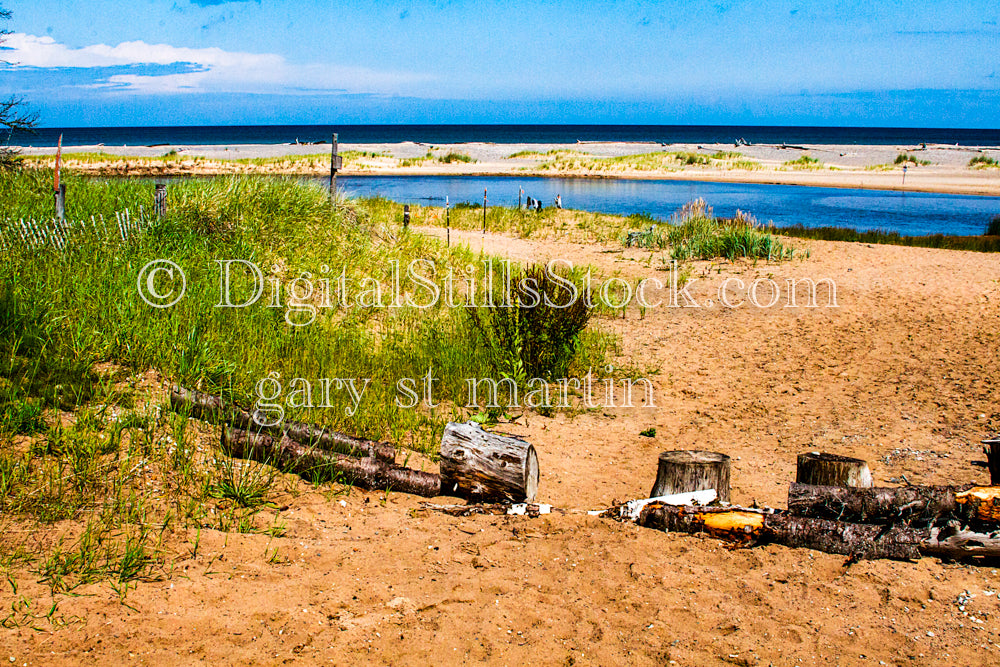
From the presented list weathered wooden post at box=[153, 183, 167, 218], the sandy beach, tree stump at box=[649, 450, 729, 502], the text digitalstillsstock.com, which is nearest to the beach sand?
tree stump at box=[649, 450, 729, 502]

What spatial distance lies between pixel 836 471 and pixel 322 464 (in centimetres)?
354

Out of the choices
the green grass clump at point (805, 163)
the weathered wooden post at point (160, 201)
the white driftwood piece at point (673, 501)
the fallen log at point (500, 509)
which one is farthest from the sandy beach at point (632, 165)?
the fallen log at point (500, 509)

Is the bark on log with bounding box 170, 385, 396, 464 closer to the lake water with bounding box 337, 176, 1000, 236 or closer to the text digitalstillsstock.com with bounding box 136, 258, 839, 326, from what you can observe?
the text digitalstillsstock.com with bounding box 136, 258, 839, 326

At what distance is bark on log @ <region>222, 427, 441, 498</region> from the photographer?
16.6ft

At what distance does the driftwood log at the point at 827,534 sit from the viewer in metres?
4.10

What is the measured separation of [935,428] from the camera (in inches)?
265

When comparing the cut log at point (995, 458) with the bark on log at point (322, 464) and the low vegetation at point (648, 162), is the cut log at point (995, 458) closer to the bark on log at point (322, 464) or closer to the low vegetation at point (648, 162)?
the bark on log at point (322, 464)

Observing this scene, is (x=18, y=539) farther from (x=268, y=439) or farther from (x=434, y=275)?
(x=434, y=275)

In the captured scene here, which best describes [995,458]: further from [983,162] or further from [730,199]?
[983,162]

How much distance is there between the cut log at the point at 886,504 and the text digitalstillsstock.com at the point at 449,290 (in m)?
3.87

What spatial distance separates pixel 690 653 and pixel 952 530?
1.92 m

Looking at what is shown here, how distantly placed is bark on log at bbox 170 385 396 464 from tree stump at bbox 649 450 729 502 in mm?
2015

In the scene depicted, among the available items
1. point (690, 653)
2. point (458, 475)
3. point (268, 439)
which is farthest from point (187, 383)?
point (690, 653)

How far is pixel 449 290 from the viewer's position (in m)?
10.6
